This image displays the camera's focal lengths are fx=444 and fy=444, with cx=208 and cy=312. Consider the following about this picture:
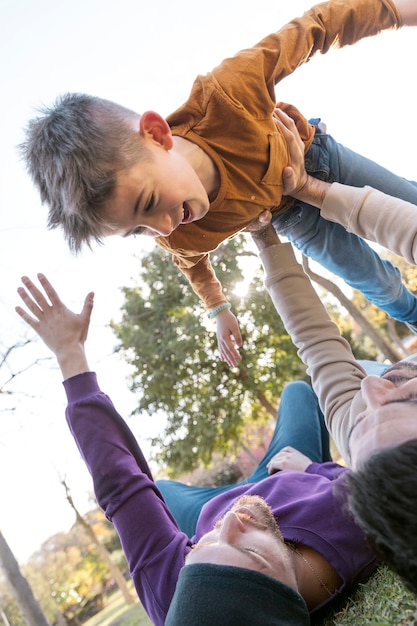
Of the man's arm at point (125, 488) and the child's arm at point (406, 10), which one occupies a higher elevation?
the child's arm at point (406, 10)

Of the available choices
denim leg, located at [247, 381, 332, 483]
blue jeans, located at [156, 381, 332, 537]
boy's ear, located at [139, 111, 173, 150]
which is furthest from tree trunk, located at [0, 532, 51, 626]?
boy's ear, located at [139, 111, 173, 150]

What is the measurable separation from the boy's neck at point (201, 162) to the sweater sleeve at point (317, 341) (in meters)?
0.45

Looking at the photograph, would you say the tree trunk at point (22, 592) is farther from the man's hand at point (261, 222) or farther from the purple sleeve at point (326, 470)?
the man's hand at point (261, 222)

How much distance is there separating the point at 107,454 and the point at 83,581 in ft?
65.3

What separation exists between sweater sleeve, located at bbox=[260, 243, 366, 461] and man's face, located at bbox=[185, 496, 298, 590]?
42 centimetres

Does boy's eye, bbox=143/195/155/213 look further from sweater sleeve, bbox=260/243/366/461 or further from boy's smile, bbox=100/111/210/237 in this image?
sweater sleeve, bbox=260/243/366/461

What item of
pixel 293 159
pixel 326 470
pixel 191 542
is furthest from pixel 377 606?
pixel 293 159

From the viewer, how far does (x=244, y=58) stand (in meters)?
2.19

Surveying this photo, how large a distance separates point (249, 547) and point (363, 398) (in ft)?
2.04

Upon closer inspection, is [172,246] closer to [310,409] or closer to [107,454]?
[107,454]

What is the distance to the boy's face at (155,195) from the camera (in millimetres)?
1856

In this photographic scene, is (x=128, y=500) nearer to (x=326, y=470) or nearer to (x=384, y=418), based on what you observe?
(x=384, y=418)

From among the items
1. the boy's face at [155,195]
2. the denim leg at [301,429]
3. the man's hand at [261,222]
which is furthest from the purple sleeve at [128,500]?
the denim leg at [301,429]

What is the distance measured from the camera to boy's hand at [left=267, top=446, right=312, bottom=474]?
280 cm
